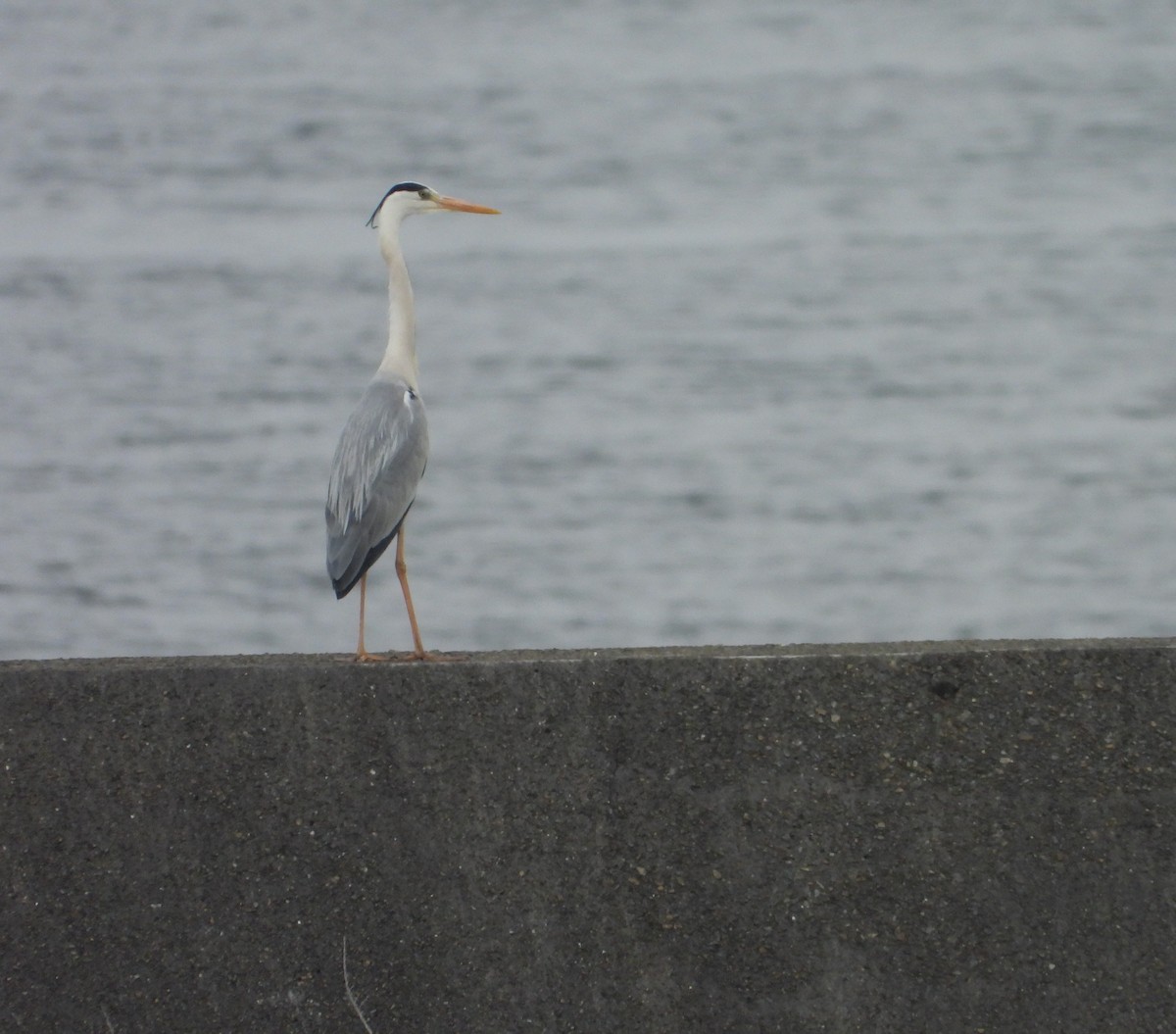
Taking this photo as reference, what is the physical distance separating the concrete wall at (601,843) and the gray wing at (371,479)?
476 mm

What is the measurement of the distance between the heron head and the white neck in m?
0.10

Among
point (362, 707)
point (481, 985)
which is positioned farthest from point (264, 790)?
point (481, 985)

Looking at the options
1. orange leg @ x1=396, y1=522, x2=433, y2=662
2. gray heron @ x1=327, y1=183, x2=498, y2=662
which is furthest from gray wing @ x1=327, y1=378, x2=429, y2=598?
orange leg @ x1=396, y1=522, x2=433, y2=662

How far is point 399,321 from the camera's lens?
321 centimetres

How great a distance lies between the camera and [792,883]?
2.45 meters

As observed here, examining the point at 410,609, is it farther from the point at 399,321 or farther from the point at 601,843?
the point at 601,843

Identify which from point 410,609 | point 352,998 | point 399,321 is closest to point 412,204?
point 399,321

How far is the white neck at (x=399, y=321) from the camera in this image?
10.5 ft

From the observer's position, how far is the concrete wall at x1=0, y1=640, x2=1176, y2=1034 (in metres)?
2.42

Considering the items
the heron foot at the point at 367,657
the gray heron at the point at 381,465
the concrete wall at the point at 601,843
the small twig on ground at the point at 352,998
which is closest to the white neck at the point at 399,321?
the gray heron at the point at 381,465

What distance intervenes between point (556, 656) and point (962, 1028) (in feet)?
3.13

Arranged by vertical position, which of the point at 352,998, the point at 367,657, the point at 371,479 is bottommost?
the point at 352,998

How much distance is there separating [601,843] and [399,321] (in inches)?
53.2

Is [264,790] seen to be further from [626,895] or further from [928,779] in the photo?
[928,779]
